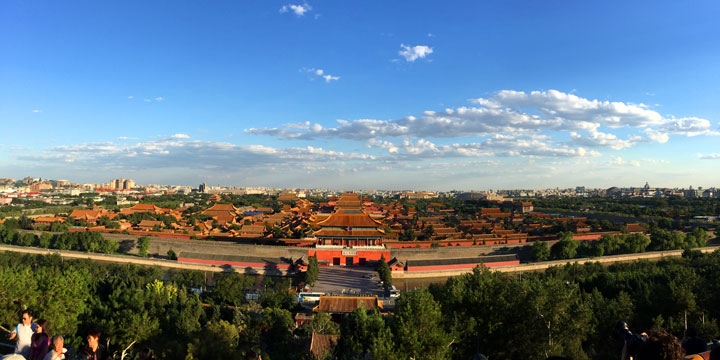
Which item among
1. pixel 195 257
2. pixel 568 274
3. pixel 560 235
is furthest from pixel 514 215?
pixel 195 257

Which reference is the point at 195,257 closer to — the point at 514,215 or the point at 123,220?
the point at 123,220

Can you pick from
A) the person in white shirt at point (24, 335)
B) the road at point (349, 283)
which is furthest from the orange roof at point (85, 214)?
the person in white shirt at point (24, 335)

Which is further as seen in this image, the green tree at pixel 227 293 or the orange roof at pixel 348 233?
the orange roof at pixel 348 233

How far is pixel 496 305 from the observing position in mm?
7910

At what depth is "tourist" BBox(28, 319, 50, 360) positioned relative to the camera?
4016 mm

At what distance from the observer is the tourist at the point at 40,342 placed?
13.2 feet

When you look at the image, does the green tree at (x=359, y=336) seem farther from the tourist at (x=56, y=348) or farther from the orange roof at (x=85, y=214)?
the orange roof at (x=85, y=214)

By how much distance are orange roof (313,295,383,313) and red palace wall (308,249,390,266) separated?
31.2ft

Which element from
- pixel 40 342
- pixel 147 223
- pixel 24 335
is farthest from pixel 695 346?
pixel 147 223

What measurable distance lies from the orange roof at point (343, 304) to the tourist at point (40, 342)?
10148 mm

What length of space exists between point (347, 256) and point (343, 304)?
10.5 metres

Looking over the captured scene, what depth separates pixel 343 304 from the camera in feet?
46.4

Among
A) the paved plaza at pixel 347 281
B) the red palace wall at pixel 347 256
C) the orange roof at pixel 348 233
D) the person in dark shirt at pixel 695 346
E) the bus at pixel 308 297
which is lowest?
the paved plaza at pixel 347 281

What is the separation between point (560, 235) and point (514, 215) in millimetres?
16037
